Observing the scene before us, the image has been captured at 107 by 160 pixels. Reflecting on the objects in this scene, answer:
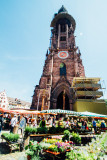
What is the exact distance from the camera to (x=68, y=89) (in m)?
21.7

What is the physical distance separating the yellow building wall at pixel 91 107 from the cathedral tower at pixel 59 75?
2504mm


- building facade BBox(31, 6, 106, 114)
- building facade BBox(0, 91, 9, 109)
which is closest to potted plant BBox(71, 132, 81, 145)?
building facade BBox(31, 6, 106, 114)

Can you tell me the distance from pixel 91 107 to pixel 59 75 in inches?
415

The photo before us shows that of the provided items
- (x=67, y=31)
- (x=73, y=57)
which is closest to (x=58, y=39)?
(x=67, y=31)

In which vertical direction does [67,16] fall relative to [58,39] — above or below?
above

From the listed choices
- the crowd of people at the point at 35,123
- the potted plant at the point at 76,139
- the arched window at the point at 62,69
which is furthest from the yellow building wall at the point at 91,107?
the potted plant at the point at 76,139

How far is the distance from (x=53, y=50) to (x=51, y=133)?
2387 centimetres

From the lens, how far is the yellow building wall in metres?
17.5

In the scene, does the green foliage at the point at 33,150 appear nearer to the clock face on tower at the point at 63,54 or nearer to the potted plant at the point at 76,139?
the potted plant at the point at 76,139

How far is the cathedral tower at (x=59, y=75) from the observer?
2034 cm

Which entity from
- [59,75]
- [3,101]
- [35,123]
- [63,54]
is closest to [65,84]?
[59,75]

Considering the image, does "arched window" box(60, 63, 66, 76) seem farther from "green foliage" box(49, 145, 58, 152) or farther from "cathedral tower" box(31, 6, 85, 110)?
"green foliage" box(49, 145, 58, 152)

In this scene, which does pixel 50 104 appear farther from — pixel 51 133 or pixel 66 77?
pixel 51 133

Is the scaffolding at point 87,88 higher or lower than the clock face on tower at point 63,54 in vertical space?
lower
